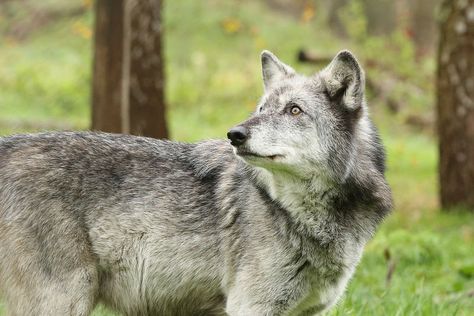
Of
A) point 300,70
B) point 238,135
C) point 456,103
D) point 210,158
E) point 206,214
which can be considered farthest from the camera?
point 300,70

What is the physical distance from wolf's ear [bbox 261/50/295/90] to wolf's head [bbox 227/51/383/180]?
0.81 ft

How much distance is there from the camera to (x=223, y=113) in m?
20.6

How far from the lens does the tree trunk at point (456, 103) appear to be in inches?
453

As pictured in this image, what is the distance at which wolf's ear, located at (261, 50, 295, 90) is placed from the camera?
5.46 metres

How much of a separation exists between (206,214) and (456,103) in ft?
24.7

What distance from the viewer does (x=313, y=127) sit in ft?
16.0

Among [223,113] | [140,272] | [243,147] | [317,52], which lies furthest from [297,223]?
[317,52]

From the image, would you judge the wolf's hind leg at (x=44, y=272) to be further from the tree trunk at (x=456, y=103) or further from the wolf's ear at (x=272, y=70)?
the tree trunk at (x=456, y=103)

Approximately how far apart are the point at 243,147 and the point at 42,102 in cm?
1707

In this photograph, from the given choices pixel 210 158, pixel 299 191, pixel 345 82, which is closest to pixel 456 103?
pixel 345 82

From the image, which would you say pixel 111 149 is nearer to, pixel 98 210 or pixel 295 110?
pixel 98 210

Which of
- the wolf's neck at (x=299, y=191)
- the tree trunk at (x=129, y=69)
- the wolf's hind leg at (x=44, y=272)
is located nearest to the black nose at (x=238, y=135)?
the wolf's neck at (x=299, y=191)

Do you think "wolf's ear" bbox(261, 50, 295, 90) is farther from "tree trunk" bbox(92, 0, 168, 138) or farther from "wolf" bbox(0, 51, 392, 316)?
"tree trunk" bbox(92, 0, 168, 138)

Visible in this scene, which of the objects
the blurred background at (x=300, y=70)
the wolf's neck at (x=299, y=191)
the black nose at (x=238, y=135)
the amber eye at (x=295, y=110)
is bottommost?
the blurred background at (x=300, y=70)
